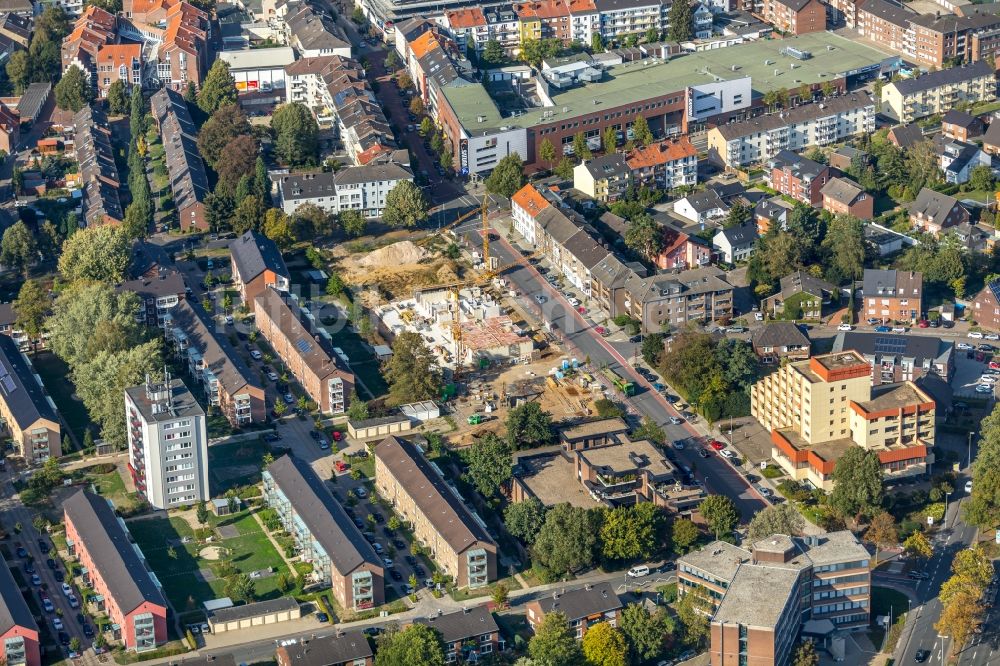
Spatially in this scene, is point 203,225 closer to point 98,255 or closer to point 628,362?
point 98,255

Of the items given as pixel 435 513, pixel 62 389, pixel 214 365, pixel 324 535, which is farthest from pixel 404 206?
pixel 324 535

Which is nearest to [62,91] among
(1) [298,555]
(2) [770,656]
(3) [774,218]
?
(3) [774,218]

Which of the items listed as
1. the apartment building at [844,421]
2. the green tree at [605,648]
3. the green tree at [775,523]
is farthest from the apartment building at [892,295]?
the green tree at [605,648]

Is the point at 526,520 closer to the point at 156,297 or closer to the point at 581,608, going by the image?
the point at 581,608

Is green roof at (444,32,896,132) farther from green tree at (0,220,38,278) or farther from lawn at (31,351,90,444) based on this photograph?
lawn at (31,351,90,444)

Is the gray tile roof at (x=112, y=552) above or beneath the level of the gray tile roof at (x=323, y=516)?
above

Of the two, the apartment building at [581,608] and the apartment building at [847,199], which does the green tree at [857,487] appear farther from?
the apartment building at [847,199]

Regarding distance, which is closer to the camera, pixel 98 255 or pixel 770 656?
pixel 770 656
